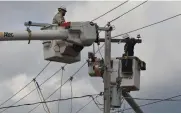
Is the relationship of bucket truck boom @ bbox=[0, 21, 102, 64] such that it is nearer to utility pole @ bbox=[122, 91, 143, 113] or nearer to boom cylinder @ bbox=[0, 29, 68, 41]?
boom cylinder @ bbox=[0, 29, 68, 41]

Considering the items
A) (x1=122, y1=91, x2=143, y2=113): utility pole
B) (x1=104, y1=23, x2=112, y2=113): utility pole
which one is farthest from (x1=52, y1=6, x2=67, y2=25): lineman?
(x1=122, y1=91, x2=143, y2=113): utility pole

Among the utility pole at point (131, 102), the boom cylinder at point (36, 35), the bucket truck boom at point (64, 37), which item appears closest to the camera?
the boom cylinder at point (36, 35)

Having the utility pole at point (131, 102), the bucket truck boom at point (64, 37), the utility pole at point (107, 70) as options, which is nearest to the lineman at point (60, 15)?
the bucket truck boom at point (64, 37)

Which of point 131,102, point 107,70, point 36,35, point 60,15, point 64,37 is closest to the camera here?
point 36,35

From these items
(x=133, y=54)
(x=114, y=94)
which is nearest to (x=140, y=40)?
(x=133, y=54)

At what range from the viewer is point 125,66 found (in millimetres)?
17594

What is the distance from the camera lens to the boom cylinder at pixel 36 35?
14797 millimetres

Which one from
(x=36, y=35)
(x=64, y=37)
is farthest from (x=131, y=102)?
(x=36, y=35)

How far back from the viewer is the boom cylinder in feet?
48.5

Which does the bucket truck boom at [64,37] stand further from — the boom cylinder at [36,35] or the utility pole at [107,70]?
the utility pole at [107,70]

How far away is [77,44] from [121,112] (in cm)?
272

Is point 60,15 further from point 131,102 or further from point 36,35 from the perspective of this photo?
point 131,102

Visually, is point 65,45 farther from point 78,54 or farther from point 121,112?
point 121,112

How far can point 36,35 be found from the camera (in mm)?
15289
